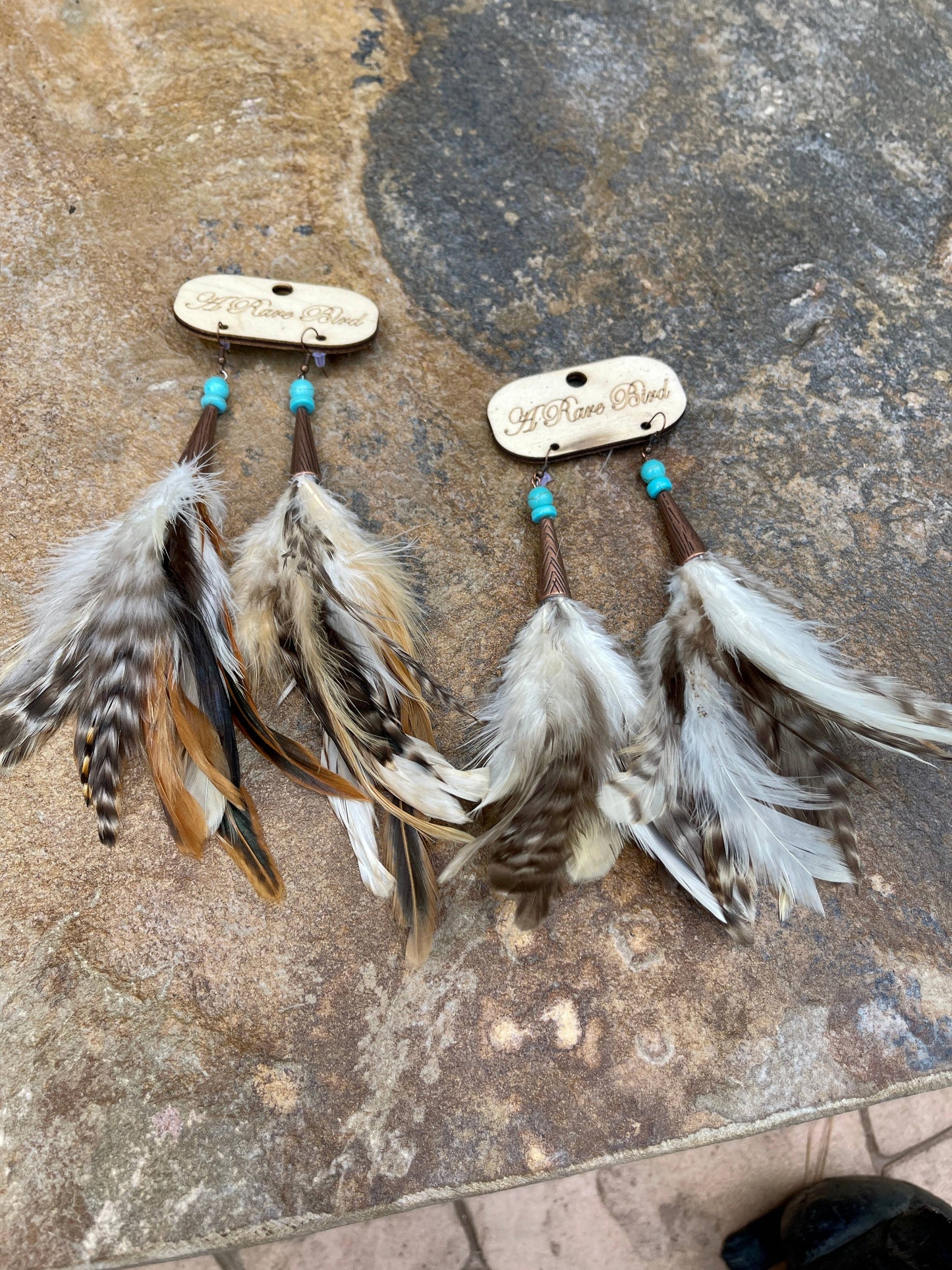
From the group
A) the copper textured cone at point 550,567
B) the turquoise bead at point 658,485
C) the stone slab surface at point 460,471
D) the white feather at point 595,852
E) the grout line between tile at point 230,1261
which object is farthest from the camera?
the grout line between tile at point 230,1261

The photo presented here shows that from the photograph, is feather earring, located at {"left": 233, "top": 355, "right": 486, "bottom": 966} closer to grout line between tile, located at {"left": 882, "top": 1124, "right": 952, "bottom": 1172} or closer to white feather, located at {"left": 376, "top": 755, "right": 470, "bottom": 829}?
white feather, located at {"left": 376, "top": 755, "right": 470, "bottom": 829}

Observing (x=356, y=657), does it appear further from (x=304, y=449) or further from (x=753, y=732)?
(x=753, y=732)

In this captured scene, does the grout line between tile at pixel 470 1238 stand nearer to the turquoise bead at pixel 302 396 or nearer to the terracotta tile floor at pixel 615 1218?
the terracotta tile floor at pixel 615 1218

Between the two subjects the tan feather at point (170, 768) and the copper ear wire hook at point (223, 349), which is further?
the copper ear wire hook at point (223, 349)

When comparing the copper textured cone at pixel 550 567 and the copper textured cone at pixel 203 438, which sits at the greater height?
the copper textured cone at pixel 203 438

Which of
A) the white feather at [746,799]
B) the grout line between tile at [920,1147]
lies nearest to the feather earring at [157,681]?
the white feather at [746,799]

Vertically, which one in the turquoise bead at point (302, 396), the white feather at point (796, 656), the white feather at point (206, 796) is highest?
the turquoise bead at point (302, 396)

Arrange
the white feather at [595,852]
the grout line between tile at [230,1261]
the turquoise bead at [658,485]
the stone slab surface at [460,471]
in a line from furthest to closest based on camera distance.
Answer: the grout line between tile at [230,1261] → the turquoise bead at [658,485] → the white feather at [595,852] → the stone slab surface at [460,471]
